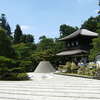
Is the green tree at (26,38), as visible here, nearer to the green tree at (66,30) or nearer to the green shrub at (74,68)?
the green tree at (66,30)

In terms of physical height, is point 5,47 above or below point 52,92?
above

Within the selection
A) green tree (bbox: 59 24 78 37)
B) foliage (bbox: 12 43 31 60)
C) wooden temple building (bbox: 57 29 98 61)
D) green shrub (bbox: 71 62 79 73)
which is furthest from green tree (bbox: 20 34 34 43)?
green shrub (bbox: 71 62 79 73)

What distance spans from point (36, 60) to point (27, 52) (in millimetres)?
2810

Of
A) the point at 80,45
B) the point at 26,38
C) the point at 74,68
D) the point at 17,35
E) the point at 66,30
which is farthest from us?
the point at 66,30

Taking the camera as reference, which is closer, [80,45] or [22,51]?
[22,51]

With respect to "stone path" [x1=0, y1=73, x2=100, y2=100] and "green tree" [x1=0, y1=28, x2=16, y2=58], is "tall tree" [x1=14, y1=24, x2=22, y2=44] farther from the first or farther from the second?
"stone path" [x1=0, y1=73, x2=100, y2=100]

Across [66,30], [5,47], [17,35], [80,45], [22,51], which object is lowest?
[5,47]

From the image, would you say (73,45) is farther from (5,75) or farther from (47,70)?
(5,75)

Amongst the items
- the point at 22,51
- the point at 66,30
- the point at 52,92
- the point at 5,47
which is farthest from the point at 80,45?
the point at 66,30

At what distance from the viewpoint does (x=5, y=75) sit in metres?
16.1

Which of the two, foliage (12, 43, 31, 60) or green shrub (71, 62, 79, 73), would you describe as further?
green shrub (71, 62, 79, 73)

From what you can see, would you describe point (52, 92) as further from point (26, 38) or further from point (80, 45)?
point (26, 38)

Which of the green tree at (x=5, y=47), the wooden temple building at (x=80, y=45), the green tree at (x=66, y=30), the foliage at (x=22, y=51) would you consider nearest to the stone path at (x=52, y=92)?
the green tree at (x=5, y=47)

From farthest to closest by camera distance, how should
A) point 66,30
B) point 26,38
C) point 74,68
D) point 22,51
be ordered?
1. point 66,30
2. point 26,38
3. point 22,51
4. point 74,68
